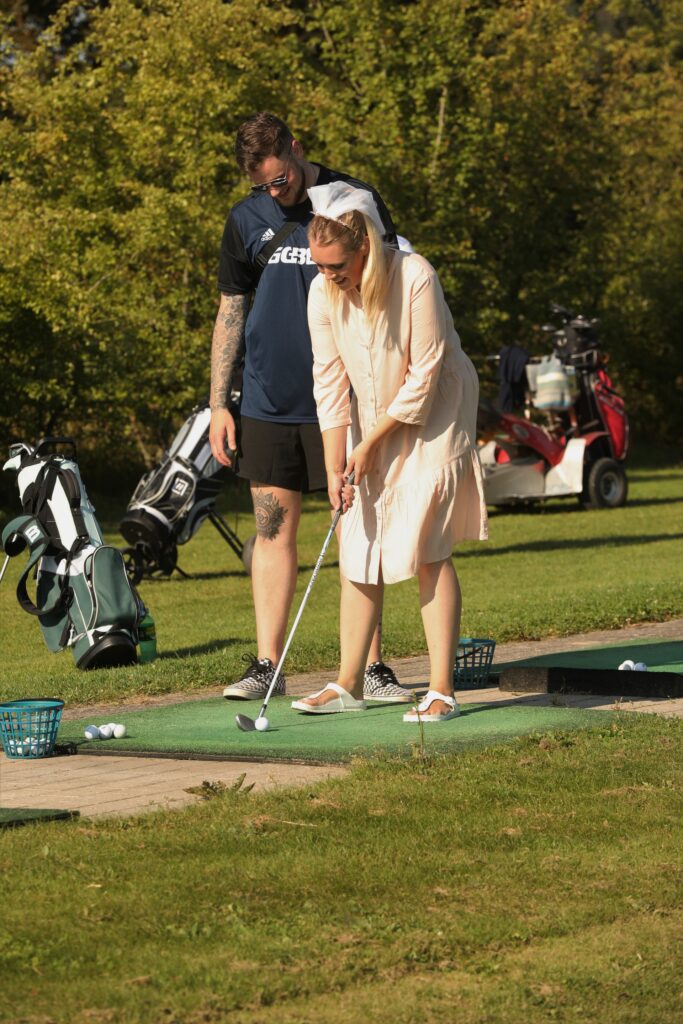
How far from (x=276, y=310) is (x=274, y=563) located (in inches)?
43.5

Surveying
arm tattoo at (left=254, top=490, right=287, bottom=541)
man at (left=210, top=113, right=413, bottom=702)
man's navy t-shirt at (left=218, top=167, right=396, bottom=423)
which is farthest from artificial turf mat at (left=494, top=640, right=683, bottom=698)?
man's navy t-shirt at (left=218, top=167, right=396, bottom=423)

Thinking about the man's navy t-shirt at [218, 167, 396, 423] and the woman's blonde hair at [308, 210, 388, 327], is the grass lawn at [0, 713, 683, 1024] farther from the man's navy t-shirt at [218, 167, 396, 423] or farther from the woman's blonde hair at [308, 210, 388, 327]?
the man's navy t-shirt at [218, 167, 396, 423]

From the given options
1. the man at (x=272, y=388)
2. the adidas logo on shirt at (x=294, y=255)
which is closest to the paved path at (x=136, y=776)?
the man at (x=272, y=388)

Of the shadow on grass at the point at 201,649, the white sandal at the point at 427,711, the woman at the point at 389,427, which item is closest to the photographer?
the woman at the point at 389,427

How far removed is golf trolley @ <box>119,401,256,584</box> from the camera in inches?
554

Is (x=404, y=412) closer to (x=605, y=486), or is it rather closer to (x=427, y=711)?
(x=427, y=711)

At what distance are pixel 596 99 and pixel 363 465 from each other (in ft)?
121

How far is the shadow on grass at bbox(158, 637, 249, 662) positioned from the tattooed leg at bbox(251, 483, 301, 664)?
192 cm

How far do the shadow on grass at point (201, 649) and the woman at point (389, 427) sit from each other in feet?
9.31

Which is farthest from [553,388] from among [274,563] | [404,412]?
[404,412]

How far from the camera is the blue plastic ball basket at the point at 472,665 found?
25.6 feet

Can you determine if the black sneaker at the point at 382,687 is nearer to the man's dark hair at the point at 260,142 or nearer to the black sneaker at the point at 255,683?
the black sneaker at the point at 255,683

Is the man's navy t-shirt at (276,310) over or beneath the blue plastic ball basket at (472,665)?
over

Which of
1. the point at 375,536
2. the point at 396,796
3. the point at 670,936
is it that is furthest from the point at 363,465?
the point at 670,936
